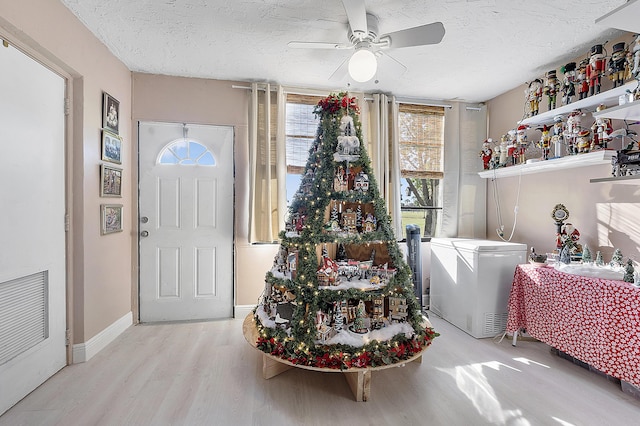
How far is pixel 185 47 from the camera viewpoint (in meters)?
2.66

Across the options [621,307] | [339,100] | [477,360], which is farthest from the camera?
[477,360]

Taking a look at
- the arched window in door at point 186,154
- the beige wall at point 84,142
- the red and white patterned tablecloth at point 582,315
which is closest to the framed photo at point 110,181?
the beige wall at point 84,142

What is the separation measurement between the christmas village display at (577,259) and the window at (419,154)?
1373 mm

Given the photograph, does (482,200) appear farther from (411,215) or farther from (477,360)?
(477,360)

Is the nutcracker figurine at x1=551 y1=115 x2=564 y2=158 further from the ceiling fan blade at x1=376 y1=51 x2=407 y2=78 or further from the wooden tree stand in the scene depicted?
the wooden tree stand

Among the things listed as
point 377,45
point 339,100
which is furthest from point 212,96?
point 377,45

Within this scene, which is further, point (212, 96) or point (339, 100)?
point (212, 96)

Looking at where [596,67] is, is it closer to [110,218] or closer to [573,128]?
[573,128]

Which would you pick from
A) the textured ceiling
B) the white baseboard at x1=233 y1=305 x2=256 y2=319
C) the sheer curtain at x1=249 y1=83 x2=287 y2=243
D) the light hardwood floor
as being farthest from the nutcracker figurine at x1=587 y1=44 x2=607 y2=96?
the white baseboard at x1=233 y1=305 x2=256 y2=319

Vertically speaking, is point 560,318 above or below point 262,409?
above

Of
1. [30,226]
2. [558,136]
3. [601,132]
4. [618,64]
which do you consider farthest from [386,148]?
[30,226]

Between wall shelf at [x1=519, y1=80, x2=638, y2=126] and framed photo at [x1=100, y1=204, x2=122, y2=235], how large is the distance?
13.6 ft

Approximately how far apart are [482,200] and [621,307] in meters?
2.12

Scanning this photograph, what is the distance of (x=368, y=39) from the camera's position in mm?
2154
